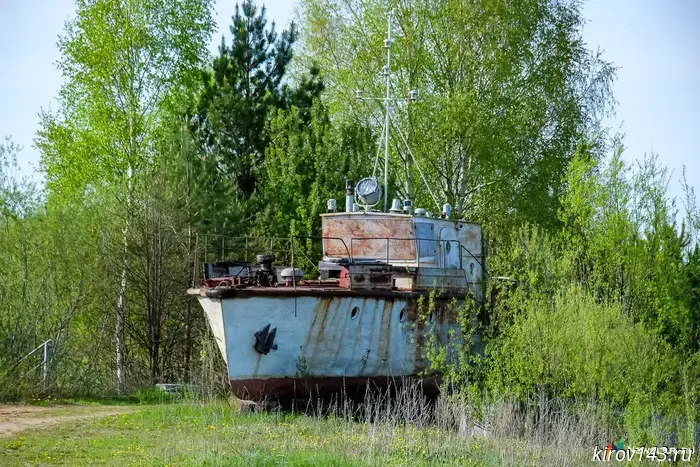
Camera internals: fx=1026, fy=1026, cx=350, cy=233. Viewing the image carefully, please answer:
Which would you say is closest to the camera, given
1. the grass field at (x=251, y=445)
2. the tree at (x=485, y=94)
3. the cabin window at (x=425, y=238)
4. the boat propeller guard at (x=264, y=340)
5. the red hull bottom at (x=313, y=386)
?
the grass field at (x=251, y=445)

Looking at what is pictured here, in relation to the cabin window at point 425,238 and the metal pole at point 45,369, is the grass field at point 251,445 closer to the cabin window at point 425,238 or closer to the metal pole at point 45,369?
the metal pole at point 45,369

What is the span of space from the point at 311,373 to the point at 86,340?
23.0 ft

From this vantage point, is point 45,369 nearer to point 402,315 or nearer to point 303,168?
point 402,315

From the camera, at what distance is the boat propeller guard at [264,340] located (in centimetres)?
1700

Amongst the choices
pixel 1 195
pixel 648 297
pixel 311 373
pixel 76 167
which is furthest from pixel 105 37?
pixel 648 297

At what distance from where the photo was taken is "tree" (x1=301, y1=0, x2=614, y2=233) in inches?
1129

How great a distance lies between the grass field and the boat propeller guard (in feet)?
4.05

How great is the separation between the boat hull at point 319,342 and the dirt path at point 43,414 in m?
2.33

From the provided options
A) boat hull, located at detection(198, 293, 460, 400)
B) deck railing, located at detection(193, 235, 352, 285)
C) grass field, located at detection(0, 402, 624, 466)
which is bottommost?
grass field, located at detection(0, 402, 624, 466)

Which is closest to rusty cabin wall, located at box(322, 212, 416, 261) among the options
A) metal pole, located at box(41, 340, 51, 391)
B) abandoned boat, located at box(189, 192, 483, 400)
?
abandoned boat, located at box(189, 192, 483, 400)

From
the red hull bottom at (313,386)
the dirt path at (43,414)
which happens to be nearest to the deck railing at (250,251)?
the red hull bottom at (313,386)

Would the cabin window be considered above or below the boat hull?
above

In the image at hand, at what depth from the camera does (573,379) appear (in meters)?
17.1

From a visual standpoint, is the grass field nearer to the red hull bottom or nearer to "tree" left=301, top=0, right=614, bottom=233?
the red hull bottom
